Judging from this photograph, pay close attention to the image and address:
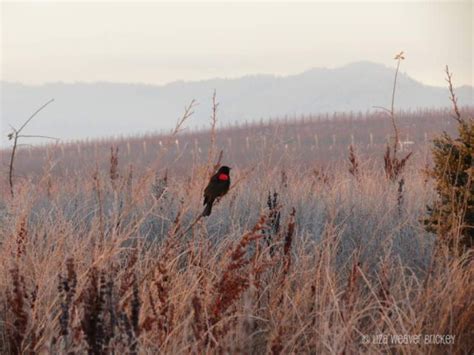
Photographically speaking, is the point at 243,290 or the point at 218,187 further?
the point at 218,187

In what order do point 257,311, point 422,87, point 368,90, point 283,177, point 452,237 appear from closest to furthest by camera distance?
point 257,311 < point 452,237 < point 283,177 < point 368,90 < point 422,87

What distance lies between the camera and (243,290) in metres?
2.94

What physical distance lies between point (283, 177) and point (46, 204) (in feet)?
8.15

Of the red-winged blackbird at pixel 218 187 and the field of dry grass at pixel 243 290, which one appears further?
the red-winged blackbird at pixel 218 187

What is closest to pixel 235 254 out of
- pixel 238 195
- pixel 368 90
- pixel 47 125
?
pixel 238 195

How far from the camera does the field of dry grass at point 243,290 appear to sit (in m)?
2.58

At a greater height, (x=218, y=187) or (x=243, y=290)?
(x=218, y=187)

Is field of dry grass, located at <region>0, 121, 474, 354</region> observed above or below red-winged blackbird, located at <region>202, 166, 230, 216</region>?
below

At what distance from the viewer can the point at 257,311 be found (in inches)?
135

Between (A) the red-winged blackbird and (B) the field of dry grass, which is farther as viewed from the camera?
(A) the red-winged blackbird

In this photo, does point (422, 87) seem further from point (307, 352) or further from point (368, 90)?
point (307, 352)

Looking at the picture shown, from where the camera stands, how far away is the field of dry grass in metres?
2.58

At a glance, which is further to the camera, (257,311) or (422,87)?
(422,87)

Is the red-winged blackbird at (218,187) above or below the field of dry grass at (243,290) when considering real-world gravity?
above
